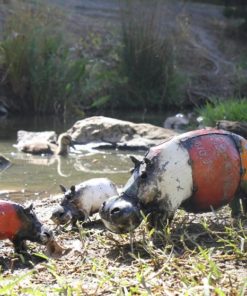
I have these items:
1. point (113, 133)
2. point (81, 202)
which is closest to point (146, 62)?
point (113, 133)

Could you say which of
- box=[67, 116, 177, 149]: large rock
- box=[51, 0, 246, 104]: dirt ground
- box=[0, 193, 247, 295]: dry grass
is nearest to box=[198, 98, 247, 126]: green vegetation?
box=[67, 116, 177, 149]: large rock

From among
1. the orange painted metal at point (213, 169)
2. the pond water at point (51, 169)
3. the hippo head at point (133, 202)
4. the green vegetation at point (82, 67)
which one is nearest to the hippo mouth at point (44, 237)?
the hippo head at point (133, 202)

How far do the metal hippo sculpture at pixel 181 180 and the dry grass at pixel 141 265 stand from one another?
0.11 metres

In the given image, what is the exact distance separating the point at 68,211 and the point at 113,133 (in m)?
5.95

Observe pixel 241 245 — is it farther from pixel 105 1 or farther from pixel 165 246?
pixel 105 1

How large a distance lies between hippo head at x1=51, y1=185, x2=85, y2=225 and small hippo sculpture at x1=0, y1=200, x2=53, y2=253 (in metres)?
0.61

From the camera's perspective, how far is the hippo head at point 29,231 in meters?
4.08

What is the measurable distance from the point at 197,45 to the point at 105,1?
4.89m

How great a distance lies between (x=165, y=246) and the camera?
367 centimetres

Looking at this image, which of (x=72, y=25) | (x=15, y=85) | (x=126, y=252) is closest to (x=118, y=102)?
(x=15, y=85)

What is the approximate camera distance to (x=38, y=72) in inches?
530

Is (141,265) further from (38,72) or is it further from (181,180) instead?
(38,72)

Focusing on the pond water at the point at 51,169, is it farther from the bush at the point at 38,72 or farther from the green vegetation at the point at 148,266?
the green vegetation at the point at 148,266

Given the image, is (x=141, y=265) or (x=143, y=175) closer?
(x=141, y=265)
